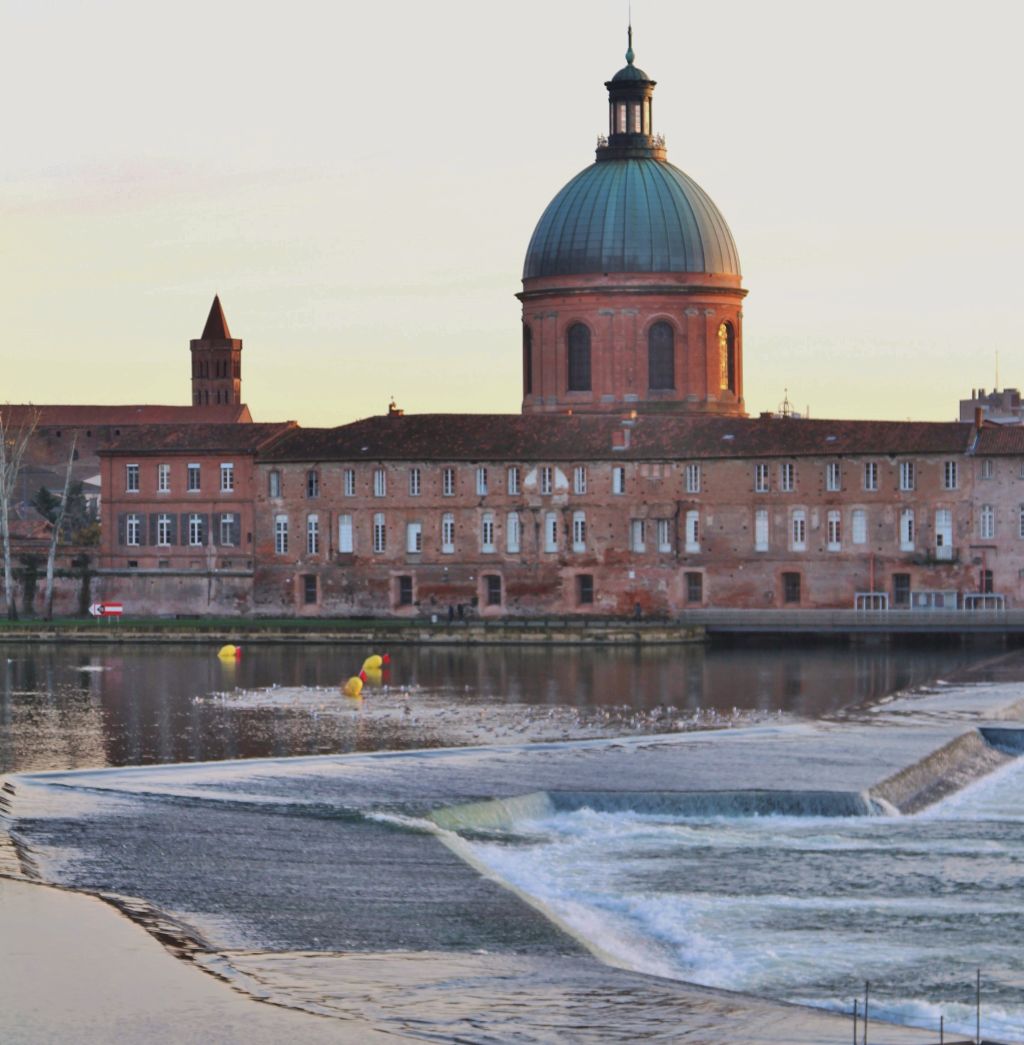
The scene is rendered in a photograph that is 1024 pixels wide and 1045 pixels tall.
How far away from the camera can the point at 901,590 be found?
7156 centimetres

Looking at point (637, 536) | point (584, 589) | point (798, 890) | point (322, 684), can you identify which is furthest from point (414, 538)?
point (798, 890)

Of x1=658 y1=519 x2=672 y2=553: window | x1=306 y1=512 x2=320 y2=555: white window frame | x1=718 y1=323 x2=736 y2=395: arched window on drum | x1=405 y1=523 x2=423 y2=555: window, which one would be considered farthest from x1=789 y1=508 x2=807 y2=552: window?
x1=306 y1=512 x2=320 y2=555: white window frame

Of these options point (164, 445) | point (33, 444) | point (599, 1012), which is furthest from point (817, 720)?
point (33, 444)

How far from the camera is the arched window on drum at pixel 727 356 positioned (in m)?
84.8

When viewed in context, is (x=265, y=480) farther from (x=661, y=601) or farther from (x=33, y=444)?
(x=33, y=444)

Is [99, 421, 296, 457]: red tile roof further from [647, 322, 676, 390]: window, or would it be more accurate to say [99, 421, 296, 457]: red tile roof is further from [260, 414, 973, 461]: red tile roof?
[647, 322, 676, 390]: window

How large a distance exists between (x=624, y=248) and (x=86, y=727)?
43.9 meters

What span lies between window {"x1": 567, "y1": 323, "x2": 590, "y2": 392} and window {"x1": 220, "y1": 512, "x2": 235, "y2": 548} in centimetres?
1411

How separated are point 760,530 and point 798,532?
1.27 meters

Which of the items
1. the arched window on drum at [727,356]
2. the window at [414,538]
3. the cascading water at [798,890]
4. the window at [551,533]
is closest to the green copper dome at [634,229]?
the arched window on drum at [727,356]

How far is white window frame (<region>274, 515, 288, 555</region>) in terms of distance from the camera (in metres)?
77.2

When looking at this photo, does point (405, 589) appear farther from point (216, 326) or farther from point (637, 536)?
point (216, 326)

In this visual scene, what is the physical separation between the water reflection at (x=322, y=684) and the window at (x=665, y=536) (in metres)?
7.48

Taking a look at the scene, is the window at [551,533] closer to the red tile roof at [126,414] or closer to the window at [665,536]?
the window at [665,536]
